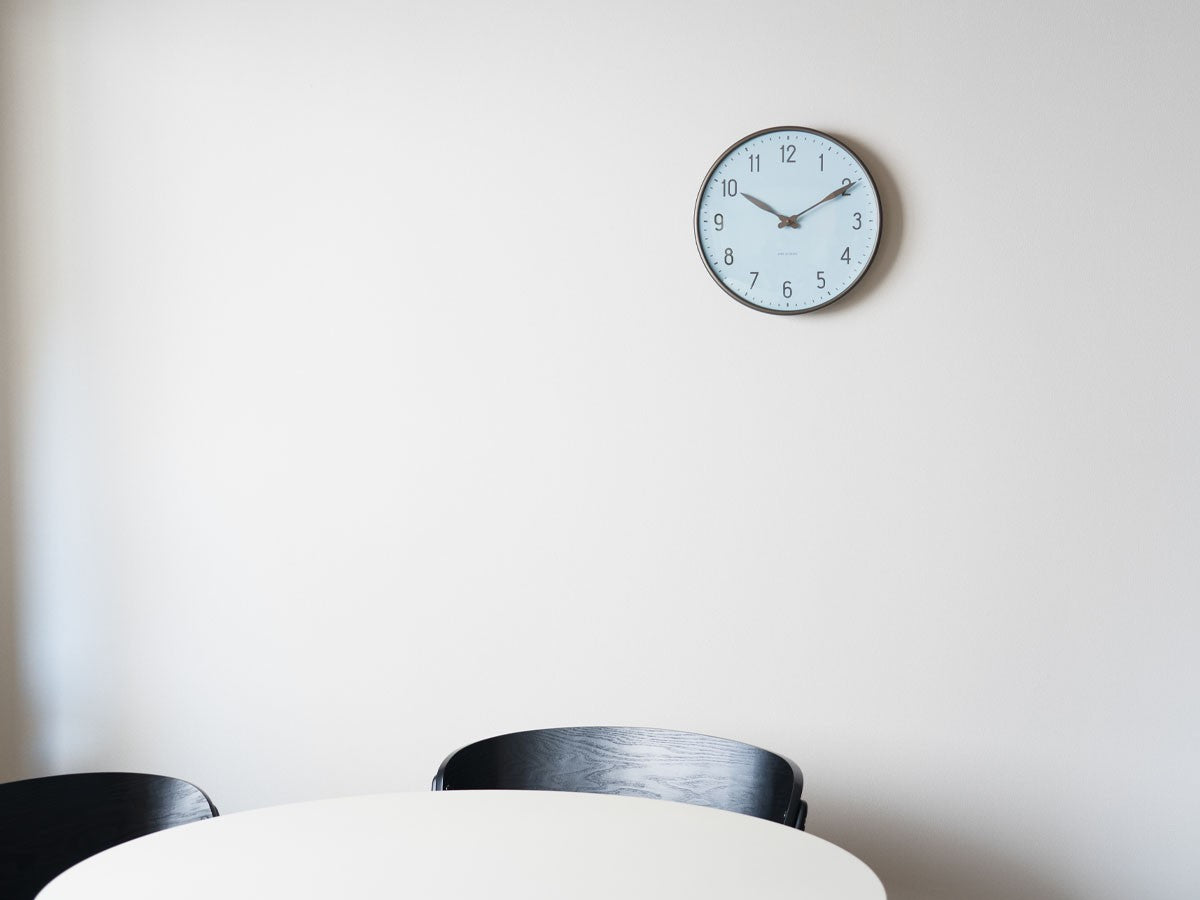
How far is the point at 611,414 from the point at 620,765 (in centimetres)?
82

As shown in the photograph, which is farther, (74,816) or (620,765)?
(620,765)

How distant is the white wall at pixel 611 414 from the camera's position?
7.74 feet

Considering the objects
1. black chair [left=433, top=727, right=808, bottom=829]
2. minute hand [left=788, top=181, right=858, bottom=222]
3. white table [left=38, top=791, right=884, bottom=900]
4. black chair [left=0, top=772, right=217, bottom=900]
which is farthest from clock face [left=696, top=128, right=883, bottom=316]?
black chair [left=0, top=772, right=217, bottom=900]

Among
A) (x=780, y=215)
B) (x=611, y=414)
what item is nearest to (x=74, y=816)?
(x=611, y=414)

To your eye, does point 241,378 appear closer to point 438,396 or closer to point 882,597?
point 438,396

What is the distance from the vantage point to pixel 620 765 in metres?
2.34

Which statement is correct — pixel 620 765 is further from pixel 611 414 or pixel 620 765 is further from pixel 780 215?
pixel 780 215

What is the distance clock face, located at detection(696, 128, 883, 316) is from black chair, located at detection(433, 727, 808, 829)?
1007 millimetres

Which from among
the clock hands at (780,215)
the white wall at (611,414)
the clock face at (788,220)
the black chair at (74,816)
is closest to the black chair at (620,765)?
the white wall at (611,414)

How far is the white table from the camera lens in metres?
1.52

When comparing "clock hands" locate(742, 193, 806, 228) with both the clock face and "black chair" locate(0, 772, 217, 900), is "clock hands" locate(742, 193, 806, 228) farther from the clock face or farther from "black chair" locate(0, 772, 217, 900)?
"black chair" locate(0, 772, 217, 900)

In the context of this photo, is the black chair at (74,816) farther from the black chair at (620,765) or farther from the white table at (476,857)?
the black chair at (620,765)

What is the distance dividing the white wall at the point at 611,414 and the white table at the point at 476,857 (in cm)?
79

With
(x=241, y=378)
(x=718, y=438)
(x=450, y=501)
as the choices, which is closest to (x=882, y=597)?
(x=718, y=438)
